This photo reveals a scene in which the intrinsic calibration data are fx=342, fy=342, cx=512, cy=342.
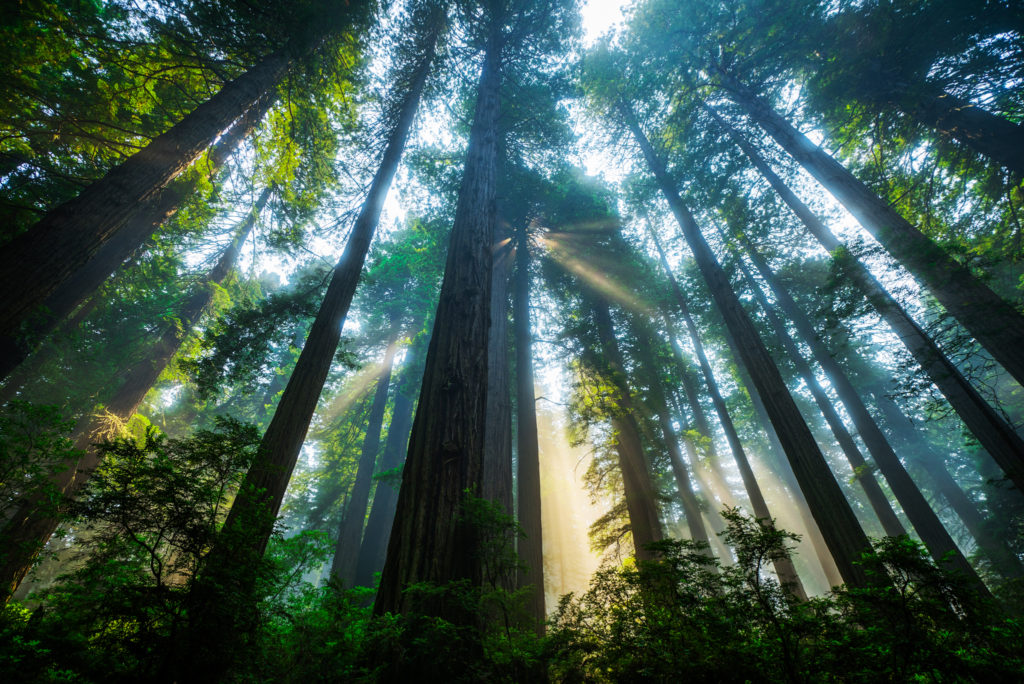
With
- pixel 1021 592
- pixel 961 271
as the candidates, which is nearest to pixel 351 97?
pixel 961 271

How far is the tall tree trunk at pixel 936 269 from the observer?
181 inches

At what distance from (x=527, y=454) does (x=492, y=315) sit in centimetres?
325

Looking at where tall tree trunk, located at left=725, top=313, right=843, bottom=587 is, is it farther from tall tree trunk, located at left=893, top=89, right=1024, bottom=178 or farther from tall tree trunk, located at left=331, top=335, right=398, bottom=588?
tall tree trunk, located at left=331, top=335, right=398, bottom=588

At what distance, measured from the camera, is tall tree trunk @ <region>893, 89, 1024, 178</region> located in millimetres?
6359

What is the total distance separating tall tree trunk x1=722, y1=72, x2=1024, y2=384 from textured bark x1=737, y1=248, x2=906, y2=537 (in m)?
5.30

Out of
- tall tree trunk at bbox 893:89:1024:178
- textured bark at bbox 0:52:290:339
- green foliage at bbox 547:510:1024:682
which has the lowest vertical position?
green foliage at bbox 547:510:1024:682

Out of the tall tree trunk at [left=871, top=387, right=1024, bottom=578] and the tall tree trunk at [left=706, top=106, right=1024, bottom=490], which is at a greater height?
the tall tree trunk at [left=871, top=387, right=1024, bottom=578]

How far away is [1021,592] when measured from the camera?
558 cm

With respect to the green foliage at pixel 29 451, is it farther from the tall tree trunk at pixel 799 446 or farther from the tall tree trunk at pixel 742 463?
the tall tree trunk at pixel 742 463

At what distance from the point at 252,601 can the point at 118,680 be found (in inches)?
21.0

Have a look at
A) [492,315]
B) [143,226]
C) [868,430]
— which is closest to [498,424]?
[492,315]

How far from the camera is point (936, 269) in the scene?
5227mm

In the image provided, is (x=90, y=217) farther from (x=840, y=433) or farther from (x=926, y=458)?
(x=926, y=458)

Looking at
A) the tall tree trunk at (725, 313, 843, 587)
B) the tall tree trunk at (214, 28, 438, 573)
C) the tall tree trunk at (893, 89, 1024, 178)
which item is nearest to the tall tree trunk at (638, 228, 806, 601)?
the tall tree trunk at (725, 313, 843, 587)
